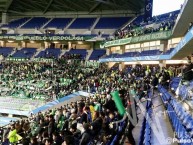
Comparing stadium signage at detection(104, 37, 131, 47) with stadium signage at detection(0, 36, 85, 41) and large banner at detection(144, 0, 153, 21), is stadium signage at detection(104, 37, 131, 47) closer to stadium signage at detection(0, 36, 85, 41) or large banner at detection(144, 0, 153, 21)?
large banner at detection(144, 0, 153, 21)

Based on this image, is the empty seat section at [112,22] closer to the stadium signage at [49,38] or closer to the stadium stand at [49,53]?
the stadium signage at [49,38]

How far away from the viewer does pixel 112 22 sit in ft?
157

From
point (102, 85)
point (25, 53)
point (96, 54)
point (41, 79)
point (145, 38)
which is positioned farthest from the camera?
point (25, 53)

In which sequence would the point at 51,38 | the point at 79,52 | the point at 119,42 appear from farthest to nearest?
the point at 51,38 → the point at 79,52 → the point at 119,42

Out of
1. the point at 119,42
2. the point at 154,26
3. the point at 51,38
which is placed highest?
the point at 154,26

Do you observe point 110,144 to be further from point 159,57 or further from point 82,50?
point 82,50

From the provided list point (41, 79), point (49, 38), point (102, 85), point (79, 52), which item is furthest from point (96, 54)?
point (102, 85)

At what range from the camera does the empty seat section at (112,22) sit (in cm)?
4691

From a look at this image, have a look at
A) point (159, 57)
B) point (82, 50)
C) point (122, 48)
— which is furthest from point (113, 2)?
point (159, 57)

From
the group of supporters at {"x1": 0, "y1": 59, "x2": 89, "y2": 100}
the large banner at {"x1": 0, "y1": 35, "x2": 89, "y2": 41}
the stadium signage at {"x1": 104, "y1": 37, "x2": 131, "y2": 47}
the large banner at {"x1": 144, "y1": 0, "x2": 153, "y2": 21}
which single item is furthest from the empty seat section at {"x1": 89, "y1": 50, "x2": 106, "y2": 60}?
the large banner at {"x1": 144, "y1": 0, "x2": 153, "y2": 21}

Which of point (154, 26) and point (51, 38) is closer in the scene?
point (154, 26)

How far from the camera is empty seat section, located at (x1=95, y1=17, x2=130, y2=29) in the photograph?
46.9m

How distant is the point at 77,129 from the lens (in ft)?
27.3

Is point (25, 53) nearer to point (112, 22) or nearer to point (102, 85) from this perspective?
point (112, 22)
